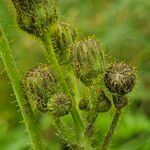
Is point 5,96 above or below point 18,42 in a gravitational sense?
below

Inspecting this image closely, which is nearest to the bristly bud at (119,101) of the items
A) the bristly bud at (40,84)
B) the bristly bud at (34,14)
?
the bristly bud at (40,84)

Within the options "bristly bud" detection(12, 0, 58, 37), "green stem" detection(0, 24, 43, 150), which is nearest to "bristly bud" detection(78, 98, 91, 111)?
"green stem" detection(0, 24, 43, 150)

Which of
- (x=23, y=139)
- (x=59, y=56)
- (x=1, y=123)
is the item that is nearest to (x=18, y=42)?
(x=1, y=123)

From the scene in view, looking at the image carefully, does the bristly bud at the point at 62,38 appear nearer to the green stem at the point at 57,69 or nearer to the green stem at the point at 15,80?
the green stem at the point at 57,69

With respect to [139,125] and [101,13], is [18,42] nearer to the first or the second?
[101,13]

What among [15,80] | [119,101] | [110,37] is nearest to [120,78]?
[119,101]

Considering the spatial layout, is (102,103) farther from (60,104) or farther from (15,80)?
(15,80)
